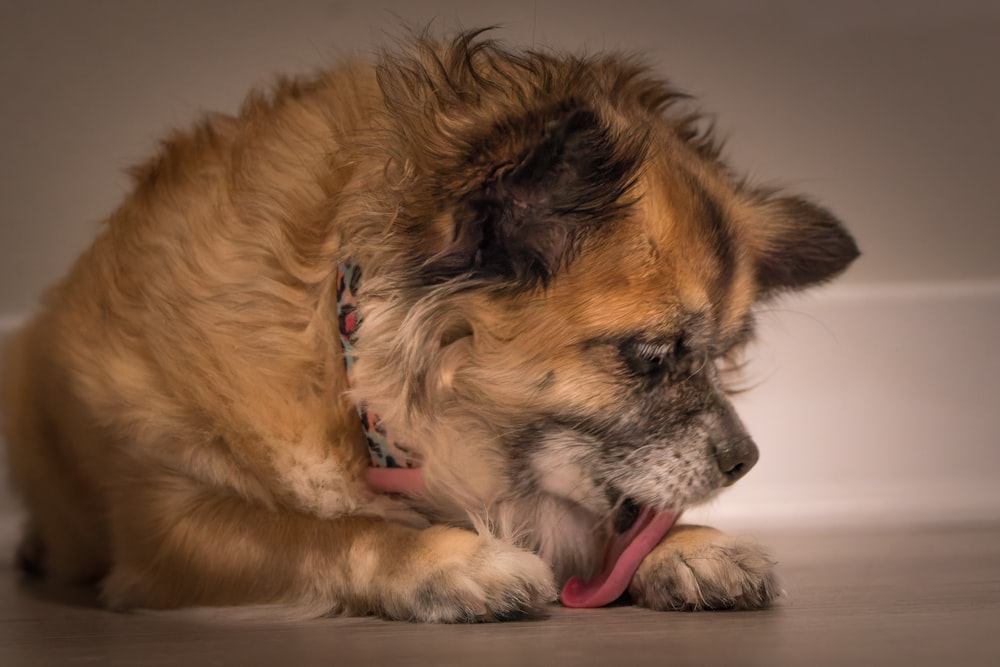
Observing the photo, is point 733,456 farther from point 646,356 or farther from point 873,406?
point 873,406

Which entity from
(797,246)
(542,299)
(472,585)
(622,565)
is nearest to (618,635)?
(472,585)

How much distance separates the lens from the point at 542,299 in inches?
68.5

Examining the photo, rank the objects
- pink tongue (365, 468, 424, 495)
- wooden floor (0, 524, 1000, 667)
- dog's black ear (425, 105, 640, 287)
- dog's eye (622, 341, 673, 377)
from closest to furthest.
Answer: wooden floor (0, 524, 1000, 667) → dog's black ear (425, 105, 640, 287) → dog's eye (622, 341, 673, 377) → pink tongue (365, 468, 424, 495)

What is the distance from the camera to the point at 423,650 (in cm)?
135

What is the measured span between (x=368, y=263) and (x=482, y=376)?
9.6 inches

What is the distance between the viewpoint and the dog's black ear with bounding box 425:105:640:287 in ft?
5.25

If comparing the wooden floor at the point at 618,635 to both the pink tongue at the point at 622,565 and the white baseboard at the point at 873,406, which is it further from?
the white baseboard at the point at 873,406

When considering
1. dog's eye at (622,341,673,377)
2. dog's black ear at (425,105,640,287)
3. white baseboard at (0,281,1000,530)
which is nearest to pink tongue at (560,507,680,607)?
dog's eye at (622,341,673,377)

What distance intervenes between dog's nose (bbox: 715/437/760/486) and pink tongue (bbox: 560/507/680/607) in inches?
4.5

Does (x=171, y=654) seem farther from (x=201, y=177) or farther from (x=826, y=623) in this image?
(x=201, y=177)

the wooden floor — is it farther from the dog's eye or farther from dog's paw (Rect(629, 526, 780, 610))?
the dog's eye

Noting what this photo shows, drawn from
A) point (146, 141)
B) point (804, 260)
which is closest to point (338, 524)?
point (804, 260)

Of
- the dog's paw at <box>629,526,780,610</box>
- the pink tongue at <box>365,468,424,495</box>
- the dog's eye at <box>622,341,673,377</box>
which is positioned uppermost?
the dog's eye at <box>622,341,673,377</box>

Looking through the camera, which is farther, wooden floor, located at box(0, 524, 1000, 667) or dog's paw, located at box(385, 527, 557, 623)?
dog's paw, located at box(385, 527, 557, 623)
